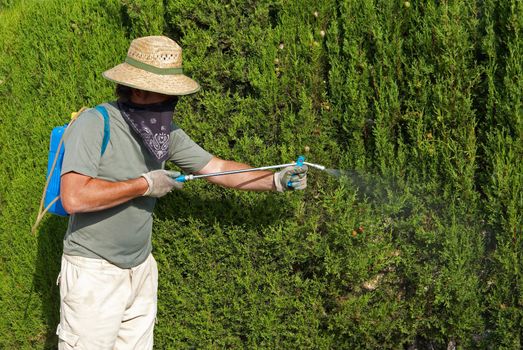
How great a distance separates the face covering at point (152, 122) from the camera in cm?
374

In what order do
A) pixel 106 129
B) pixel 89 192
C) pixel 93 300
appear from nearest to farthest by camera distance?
pixel 89 192, pixel 106 129, pixel 93 300

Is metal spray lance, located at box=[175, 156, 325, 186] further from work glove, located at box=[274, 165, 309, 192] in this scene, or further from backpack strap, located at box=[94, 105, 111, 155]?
backpack strap, located at box=[94, 105, 111, 155]

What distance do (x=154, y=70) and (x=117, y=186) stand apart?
0.70 m

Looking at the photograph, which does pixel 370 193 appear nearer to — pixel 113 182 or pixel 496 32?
pixel 496 32

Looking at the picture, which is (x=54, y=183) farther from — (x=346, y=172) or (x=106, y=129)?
(x=346, y=172)

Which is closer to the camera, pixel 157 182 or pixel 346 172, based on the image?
pixel 157 182

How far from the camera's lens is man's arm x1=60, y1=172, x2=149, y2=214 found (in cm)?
357

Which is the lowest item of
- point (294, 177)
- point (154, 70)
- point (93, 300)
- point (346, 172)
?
point (93, 300)

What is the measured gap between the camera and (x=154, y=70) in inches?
148

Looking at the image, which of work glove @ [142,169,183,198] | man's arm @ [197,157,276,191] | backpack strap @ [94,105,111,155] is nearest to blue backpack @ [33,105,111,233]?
backpack strap @ [94,105,111,155]

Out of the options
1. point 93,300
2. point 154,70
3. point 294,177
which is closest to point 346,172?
point 294,177

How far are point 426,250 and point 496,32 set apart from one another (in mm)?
1403

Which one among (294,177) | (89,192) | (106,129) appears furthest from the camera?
(294,177)

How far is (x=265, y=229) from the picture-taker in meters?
4.53
